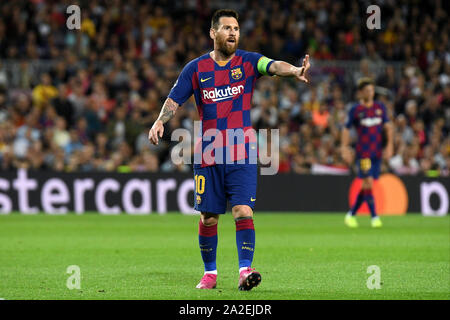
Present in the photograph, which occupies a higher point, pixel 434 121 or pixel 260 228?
pixel 434 121

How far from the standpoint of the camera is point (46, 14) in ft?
72.8

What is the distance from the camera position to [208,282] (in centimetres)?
774

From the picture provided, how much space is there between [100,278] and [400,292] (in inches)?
117

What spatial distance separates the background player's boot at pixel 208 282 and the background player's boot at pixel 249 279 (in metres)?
0.39

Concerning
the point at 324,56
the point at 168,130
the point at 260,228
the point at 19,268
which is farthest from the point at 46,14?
the point at 19,268

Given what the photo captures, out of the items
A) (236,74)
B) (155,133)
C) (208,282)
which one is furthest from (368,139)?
(155,133)

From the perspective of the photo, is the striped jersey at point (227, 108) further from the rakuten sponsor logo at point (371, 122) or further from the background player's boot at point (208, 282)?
the rakuten sponsor logo at point (371, 122)

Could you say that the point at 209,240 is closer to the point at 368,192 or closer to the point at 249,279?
the point at 249,279

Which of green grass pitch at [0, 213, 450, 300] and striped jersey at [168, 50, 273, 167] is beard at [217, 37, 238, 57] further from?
green grass pitch at [0, 213, 450, 300]

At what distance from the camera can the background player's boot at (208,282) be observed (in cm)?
769

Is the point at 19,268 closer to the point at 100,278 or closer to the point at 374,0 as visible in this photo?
the point at 100,278

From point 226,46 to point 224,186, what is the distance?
1.28m

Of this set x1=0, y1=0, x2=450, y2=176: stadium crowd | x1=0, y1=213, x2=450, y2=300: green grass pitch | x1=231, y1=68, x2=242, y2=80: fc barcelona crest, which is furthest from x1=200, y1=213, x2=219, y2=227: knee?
x1=0, y1=0, x2=450, y2=176: stadium crowd

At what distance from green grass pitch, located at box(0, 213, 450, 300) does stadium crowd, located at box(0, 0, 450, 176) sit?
3075mm
